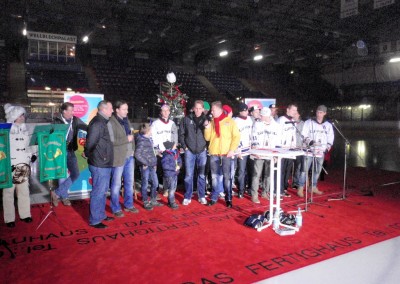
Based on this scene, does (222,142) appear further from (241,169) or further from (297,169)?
(297,169)

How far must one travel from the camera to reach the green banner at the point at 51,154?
4.34m

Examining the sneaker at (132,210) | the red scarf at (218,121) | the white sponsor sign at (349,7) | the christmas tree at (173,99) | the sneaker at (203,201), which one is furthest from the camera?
the white sponsor sign at (349,7)

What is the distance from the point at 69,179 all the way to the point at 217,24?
1495 cm

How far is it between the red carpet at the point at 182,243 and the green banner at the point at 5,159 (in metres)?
0.71

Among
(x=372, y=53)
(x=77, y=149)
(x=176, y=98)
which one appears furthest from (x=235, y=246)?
(x=372, y=53)

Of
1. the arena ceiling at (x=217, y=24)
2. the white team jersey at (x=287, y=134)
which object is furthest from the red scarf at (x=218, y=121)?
the arena ceiling at (x=217, y=24)

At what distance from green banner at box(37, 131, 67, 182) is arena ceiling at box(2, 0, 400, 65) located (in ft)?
38.2

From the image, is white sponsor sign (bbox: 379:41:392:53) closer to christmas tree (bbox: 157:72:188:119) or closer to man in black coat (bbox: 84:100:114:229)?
christmas tree (bbox: 157:72:188:119)

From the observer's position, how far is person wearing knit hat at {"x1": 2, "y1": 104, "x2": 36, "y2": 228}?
4348 mm

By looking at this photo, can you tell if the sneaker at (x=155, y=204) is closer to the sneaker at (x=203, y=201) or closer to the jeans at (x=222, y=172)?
the sneaker at (x=203, y=201)

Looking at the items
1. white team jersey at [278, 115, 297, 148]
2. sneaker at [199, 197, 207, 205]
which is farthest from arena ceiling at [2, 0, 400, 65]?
sneaker at [199, 197, 207, 205]

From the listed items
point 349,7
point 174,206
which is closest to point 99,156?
point 174,206

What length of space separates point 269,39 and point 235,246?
1982 centimetres

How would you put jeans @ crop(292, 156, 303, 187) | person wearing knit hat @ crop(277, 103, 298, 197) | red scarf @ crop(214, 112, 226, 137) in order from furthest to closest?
1. jeans @ crop(292, 156, 303, 187)
2. person wearing knit hat @ crop(277, 103, 298, 197)
3. red scarf @ crop(214, 112, 226, 137)
